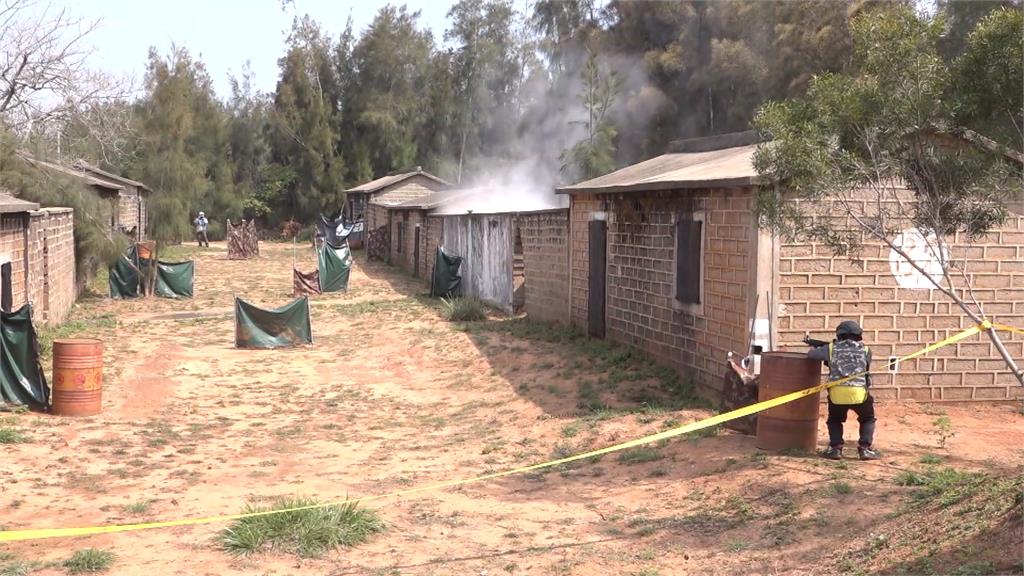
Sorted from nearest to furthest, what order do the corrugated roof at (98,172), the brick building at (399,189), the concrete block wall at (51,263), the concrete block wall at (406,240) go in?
the concrete block wall at (51,263), the corrugated roof at (98,172), the concrete block wall at (406,240), the brick building at (399,189)

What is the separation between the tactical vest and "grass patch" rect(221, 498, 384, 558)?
420 cm

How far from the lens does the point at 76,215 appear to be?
25.4m

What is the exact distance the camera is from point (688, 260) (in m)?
13.5

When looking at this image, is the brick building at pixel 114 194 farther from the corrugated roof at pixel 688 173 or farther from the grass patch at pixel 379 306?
the corrugated roof at pixel 688 173

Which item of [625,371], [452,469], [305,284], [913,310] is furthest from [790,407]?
[305,284]

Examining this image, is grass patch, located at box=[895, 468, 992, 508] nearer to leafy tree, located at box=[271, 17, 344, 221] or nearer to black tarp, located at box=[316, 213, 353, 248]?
black tarp, located at box=[316, 213, 353, 248]

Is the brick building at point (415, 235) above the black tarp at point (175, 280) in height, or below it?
above

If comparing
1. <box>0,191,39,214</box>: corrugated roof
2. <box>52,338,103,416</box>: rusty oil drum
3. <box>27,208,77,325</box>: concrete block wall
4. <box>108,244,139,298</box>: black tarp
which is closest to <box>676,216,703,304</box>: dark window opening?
<box>52,338,103,416</box>: rusty oil drum

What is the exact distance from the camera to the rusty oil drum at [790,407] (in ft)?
31.5

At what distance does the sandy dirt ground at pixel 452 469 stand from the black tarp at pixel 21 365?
0.56 m

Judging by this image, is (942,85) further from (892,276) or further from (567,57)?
(567,57)

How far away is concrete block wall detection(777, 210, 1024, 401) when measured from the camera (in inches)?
464

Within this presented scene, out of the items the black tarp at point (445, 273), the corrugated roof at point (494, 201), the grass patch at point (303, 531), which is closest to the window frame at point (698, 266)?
the grass patch at point (303, 531)

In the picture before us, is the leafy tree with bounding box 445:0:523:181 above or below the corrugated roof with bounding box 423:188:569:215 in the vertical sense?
above
